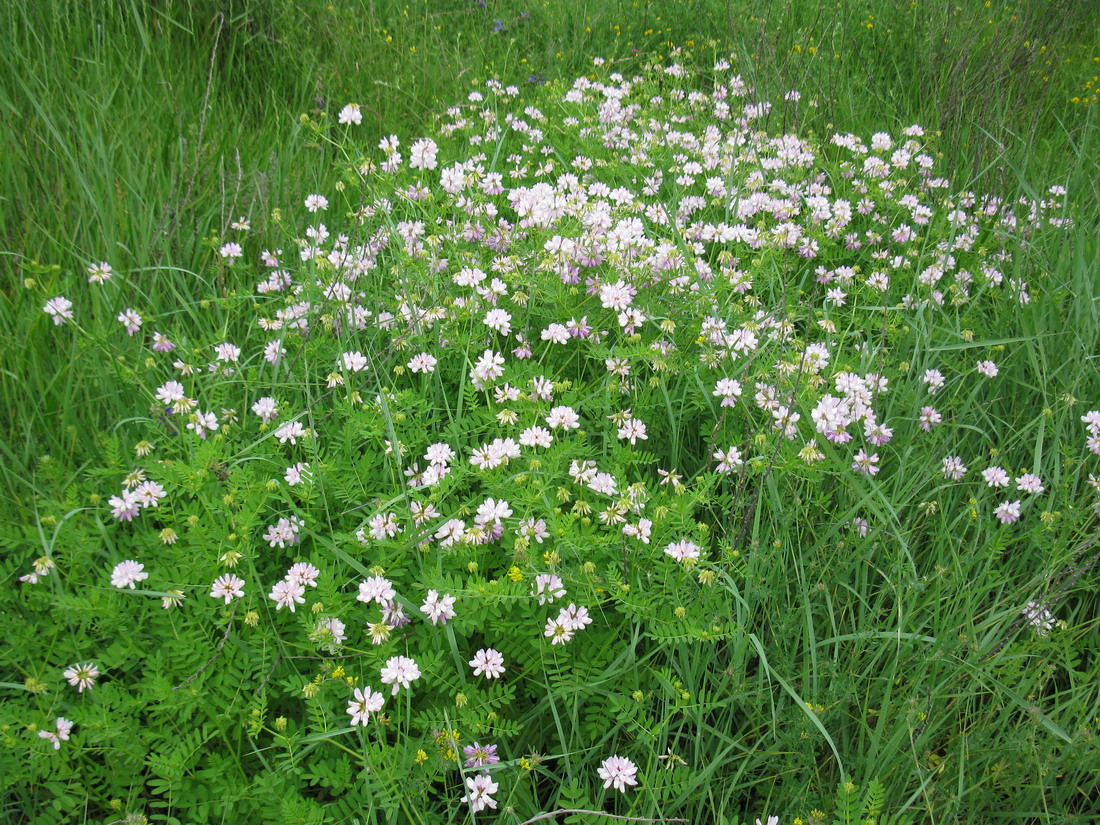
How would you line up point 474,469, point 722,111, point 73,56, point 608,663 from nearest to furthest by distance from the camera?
point 608,663 < point 474,469 < point 73,56 < point 722,111

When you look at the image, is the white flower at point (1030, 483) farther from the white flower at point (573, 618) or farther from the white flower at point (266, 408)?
the white flower at point (266, 408)

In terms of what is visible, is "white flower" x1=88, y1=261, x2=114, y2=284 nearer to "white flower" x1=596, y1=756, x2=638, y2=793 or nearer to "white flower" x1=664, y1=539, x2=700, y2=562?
"white flower" x1=664, y1=539, x2=700, y2=562

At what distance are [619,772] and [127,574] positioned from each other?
1.07 m

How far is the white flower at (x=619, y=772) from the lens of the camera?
153 cm

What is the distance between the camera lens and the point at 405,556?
1.86 metres

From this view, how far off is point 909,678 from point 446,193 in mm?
2225

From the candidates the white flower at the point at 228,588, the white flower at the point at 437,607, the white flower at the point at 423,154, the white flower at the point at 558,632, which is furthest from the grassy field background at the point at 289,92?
the white flower at the point at 558,632

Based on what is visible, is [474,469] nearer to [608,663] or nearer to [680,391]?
[608,663]

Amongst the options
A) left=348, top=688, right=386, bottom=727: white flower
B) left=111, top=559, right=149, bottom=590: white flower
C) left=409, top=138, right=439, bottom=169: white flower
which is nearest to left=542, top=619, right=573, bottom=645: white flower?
left=348, top=688, right=386, bottom=727: white flower

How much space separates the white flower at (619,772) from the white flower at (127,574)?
3.30 feet

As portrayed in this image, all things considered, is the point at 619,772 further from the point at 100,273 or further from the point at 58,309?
the point at 100,273

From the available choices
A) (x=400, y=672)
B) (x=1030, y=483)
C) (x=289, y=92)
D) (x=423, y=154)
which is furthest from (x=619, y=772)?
(x=289, y=92)

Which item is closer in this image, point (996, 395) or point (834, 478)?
point (834, 478)

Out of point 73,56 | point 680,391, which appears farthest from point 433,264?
point 73,56
